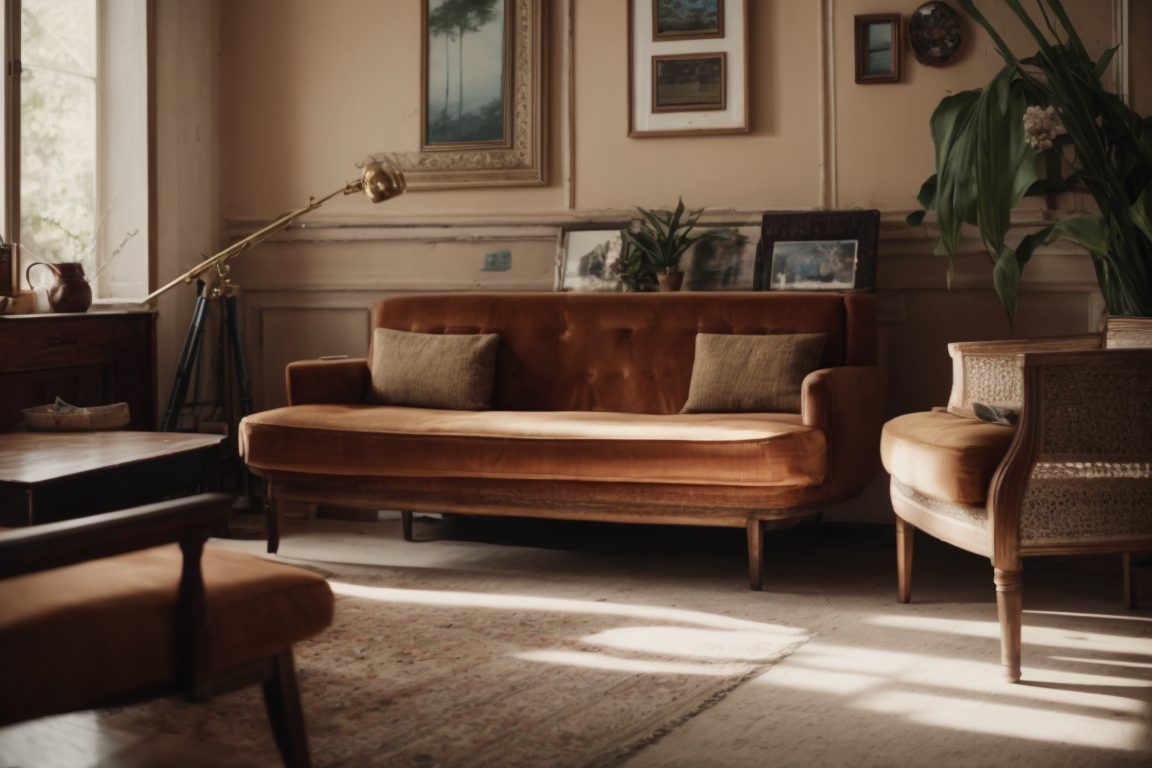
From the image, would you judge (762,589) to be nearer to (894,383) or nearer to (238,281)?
(894,383)

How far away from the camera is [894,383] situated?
4.32m

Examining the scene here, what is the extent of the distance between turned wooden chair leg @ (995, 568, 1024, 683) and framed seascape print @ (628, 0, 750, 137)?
230cm

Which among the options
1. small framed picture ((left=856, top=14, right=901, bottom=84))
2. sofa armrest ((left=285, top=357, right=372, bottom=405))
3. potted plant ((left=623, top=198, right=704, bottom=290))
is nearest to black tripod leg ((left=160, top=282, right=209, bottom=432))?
sofa armrest ((left=285, top=357, right=372, bottom=405))

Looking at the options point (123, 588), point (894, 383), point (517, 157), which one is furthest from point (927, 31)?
point (123, 588)

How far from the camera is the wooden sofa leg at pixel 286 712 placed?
73.3 inches

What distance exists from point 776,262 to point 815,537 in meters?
0.95

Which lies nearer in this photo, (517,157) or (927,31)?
(927,31)

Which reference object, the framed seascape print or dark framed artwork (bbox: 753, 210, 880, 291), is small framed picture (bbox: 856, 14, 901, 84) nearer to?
the framed seascape print

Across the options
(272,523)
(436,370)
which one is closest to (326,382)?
(436,370)

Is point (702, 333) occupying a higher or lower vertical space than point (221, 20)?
lower

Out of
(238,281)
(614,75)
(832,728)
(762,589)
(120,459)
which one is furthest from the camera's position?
(238,281)

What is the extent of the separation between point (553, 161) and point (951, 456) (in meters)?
2.41

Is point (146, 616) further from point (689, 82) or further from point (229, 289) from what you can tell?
point (689, 82)

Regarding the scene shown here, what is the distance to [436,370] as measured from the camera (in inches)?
163
